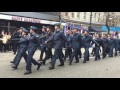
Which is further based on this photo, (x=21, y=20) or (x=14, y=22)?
(x=14, y=22)

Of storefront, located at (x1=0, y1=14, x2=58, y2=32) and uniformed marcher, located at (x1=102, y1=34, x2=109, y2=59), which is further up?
storefront, located at (x1=0, y1=14, x2=58, y2=32)

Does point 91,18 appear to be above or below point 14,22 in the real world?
above

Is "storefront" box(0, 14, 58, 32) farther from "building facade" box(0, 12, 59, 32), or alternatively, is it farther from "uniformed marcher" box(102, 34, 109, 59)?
"uniformed marcher" box(102, 34, 109, 59)

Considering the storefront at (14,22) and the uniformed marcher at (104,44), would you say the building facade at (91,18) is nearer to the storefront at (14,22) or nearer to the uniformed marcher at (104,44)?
the storefront at (14,22)

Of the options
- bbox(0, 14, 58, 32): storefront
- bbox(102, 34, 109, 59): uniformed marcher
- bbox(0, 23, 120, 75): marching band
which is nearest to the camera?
bbox(0, 23, 120, 75): marching band

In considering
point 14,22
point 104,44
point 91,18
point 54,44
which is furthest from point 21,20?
point 91,18

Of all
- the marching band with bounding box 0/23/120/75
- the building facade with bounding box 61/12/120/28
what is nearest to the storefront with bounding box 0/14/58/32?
the marching band with bounding box 0/23/120/75

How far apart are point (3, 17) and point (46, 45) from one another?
14942 mm

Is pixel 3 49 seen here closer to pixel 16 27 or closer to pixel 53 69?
pixel 16 27

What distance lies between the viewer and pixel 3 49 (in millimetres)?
24797

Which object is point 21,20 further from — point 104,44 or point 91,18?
point 91,18

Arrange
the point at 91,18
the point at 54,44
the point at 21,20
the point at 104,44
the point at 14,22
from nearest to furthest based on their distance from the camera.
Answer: the point at 54,44
the point at 104,44
the point at 21,20
the point at 14,22
the point at 91,18

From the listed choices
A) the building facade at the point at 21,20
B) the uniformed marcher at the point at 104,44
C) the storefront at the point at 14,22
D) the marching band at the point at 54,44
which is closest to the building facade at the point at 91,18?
the building facade at the point at 21,20
